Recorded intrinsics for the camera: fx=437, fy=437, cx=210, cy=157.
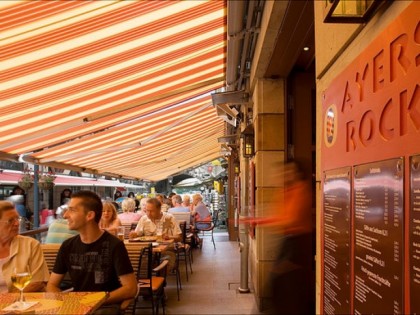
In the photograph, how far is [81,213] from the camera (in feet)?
10.5

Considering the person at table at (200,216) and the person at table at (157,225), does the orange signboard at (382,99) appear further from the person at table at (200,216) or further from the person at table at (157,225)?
the person at table at (200,216)

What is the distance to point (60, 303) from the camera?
261cm

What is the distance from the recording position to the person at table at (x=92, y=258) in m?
3.16

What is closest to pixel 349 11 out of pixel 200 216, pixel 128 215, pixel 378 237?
pixel 378 237

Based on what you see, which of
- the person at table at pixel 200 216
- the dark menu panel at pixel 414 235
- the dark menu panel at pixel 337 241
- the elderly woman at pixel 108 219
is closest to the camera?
A: the dark menu panel at pixel 414 235

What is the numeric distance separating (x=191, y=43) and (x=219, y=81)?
7.59 feet

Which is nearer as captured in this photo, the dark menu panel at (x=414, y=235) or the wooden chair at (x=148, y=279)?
the dark menu panel at (x=414, y=235)

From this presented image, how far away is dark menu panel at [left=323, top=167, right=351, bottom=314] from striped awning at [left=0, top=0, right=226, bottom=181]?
2.01m

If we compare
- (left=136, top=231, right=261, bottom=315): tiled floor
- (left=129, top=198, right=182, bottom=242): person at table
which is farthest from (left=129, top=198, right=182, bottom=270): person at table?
(left=136, top=231, right=261, bottom=315): tiled floor

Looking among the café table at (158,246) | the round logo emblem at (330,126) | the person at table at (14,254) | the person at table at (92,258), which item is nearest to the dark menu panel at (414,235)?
the round logo emblem at (330,126)

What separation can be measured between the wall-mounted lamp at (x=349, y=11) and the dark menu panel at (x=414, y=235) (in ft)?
2.14

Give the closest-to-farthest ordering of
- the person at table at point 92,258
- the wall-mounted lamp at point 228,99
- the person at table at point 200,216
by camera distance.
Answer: the person at table at point 92,258, the wall-mounted lamp at point 228,99, the person at table at point 200,216

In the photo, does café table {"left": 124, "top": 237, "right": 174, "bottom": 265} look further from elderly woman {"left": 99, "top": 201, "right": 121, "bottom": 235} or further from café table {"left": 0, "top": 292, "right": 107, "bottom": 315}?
café table {"left": 0, "top": 292, "right": 107, "bottom": 315}

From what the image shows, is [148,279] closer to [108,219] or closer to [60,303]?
[108,219]
